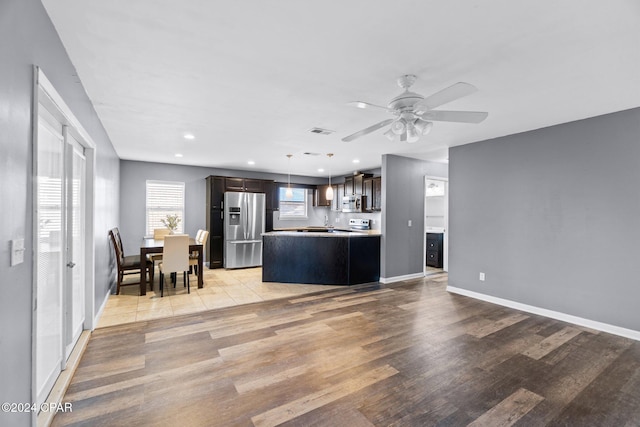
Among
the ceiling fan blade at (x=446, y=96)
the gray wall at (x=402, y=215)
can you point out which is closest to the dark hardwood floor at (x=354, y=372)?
the gray wall at (x=402, y=215)

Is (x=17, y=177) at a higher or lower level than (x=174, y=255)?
higher

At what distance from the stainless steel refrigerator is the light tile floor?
910 millimetres

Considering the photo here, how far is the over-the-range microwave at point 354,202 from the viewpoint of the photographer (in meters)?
7.23

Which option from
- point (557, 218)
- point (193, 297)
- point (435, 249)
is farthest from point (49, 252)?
point (435, 249)

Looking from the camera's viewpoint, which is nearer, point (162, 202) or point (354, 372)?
point (354, 372)

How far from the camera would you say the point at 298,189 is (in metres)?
8.76

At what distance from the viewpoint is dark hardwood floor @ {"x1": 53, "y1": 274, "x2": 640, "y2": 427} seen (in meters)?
1.90

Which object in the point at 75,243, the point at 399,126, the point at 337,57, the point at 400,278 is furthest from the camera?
the point at 400,278

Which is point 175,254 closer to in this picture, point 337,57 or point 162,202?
point 162,202

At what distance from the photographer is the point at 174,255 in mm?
4594

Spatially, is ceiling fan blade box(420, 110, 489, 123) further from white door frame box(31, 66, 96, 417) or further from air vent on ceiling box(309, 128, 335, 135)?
white door frame box(31, 66, 96, 417)

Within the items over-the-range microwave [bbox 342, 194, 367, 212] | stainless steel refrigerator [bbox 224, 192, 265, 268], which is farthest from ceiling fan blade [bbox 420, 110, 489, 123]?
stainless steel refrigerator [bbox 224, 192, 265, 268]

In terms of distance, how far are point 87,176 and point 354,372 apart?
3.42 metres

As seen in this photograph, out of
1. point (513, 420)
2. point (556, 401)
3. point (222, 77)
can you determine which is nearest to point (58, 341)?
point (222, 77)
